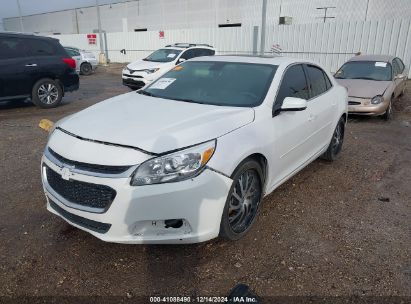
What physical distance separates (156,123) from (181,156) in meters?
0.49

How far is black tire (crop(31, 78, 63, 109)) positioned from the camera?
361 inches

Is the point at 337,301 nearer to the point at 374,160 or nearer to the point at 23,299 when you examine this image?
the point at 23,299

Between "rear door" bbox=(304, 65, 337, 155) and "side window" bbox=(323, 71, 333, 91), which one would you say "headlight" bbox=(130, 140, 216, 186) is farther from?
"side window" bbox=(323, 71, 333, 91)

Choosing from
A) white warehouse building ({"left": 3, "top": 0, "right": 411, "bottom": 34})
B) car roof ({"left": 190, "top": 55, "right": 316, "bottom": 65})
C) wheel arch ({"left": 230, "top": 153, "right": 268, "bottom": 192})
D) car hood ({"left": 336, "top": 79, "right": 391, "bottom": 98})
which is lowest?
car hood ({"left": 336, "top": 79, "right": 391, "bottom": 98})

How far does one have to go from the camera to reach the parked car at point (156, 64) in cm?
1217

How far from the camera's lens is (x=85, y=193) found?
9.08 ft

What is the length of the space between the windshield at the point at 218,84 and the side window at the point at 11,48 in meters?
5.87

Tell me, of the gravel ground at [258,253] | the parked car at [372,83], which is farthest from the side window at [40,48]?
the parked car at [372,83]

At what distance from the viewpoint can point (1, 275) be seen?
112 inches

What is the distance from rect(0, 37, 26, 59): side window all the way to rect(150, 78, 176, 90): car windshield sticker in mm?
5888

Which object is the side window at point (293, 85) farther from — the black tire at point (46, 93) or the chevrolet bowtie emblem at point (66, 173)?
the black tire at point (46, 93)

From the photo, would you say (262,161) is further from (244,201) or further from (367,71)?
(367,71)

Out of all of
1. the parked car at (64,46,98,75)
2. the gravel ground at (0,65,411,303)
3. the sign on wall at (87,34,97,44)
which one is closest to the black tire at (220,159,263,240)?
the gravel ground at (0,65,411,303)

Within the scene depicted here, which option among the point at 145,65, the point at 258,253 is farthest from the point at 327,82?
the point at 145,65
